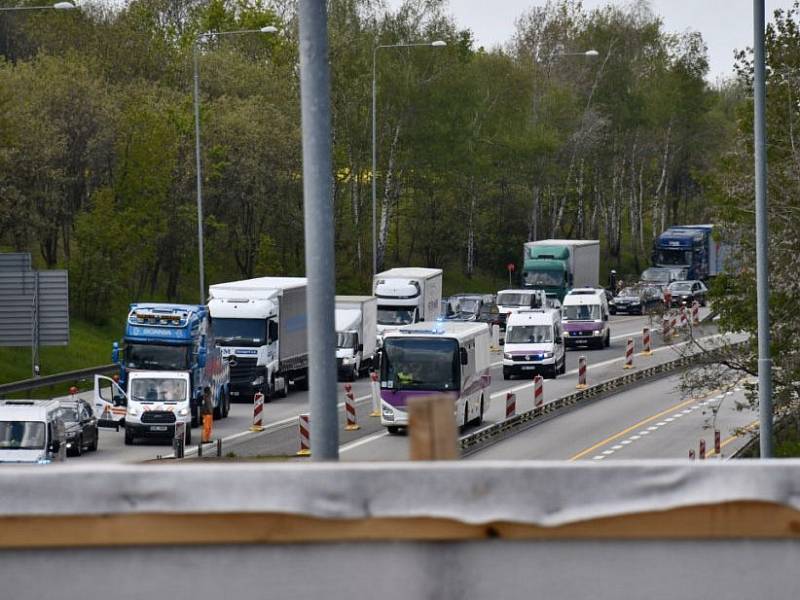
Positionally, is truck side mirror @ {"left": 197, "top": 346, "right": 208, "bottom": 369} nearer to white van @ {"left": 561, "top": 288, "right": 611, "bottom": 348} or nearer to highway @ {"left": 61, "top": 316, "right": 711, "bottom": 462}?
highway @ {"left": 61, "top": 316, "right": 711, "bottom": 462}

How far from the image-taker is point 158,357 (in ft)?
128

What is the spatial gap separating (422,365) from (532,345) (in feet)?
50.4

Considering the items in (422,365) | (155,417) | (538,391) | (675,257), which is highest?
(675,257)

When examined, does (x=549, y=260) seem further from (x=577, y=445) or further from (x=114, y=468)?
(x=114, y=468)

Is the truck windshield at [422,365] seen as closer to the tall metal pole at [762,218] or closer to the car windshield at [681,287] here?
the tall metal pole at [762,218]

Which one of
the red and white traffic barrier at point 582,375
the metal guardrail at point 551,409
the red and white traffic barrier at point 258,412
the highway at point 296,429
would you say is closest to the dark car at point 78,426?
the highway at point 296,429

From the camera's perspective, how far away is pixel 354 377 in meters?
52.1

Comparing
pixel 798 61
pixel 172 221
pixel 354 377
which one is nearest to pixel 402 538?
pixel 798 61

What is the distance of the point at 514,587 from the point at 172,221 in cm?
6164

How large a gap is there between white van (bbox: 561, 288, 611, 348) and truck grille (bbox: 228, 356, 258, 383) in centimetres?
2019

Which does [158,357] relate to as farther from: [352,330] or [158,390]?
[352,330]

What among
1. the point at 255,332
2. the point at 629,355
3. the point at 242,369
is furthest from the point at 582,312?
the point at 255,332

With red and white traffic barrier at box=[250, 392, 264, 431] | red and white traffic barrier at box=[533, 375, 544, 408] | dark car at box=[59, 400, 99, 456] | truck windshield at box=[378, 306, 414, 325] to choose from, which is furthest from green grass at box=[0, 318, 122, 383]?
red and white traffic barrier at box=[533, 375, 544, 408]

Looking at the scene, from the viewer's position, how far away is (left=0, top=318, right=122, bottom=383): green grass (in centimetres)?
4881
